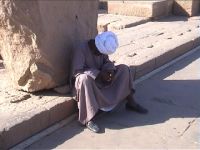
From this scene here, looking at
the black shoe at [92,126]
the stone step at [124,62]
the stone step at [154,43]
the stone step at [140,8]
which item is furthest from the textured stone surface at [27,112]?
the stone step at [140,8]

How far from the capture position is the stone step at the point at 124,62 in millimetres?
4184

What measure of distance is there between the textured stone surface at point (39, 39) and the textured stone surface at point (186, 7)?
21.3ft

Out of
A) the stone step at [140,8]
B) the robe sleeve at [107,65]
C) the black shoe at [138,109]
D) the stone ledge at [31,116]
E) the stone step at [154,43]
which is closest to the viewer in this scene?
the stone ledge at [31,116]

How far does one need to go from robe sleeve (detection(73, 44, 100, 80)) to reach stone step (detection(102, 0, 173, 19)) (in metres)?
5.82

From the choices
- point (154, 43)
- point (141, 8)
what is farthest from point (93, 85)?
point (141, 8)

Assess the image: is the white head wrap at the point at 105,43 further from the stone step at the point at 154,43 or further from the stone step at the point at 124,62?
the stone step at the point at 154,43

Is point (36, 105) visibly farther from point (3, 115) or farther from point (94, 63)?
point (94, 63)

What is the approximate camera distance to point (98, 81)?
187 inches

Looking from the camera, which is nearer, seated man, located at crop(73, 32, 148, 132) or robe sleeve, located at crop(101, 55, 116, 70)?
seated man, located at crop(73, 32, 148, 132)

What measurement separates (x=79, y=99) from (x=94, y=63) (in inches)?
20.7

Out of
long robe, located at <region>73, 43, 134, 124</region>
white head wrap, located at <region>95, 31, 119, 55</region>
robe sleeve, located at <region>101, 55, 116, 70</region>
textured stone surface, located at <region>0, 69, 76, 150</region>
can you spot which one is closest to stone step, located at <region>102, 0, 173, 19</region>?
robe sleeve, located at <region>101, 55, 116, 70</region>

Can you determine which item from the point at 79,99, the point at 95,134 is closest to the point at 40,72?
the point at 79,99

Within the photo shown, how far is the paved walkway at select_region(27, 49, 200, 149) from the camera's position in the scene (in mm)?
4227

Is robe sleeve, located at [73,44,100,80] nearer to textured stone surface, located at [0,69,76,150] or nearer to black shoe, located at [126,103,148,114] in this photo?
textured stone surface, located at [0,69,76,150]
